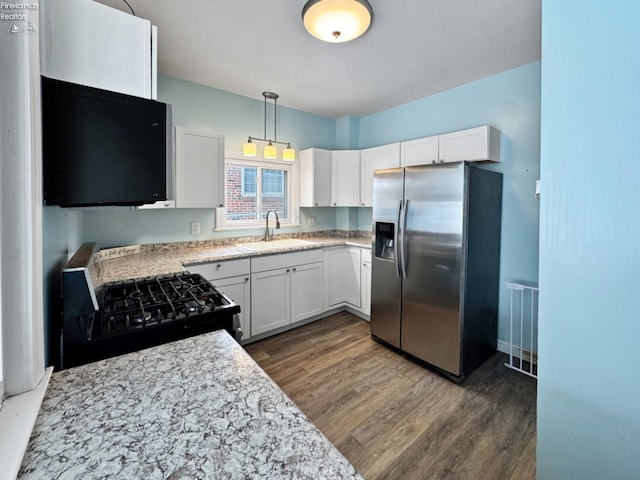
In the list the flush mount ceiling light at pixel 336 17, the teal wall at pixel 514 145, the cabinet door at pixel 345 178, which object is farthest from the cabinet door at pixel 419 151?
the flush mount ceiling light at pixel 336 17

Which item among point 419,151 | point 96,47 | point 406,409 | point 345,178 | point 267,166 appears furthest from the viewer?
point 345,178

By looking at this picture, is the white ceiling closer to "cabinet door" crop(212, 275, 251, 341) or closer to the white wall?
the white wall

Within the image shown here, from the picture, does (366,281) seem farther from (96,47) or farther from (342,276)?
(96,47)

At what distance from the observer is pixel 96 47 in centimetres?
92

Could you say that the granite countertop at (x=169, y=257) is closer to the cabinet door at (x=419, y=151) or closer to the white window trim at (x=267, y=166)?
the white window trim at (x=267, y=166)

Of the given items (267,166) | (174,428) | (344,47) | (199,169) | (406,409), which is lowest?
(406,409)

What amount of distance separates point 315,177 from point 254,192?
2.57ft

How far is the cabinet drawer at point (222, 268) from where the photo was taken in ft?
8.15

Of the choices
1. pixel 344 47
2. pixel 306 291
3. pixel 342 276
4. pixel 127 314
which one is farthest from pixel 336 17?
pixel 342 276

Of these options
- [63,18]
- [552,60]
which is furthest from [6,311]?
[552,60]

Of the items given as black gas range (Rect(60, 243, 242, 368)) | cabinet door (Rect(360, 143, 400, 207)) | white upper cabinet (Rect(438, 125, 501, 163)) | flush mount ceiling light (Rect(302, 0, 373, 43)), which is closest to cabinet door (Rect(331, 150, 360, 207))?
cabinet door (Rect(360, 143, 400, 207))

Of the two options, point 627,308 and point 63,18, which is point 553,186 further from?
point 63,18

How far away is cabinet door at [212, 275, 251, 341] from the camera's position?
2.63 metres

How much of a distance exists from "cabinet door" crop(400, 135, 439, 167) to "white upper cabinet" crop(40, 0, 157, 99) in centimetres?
262
